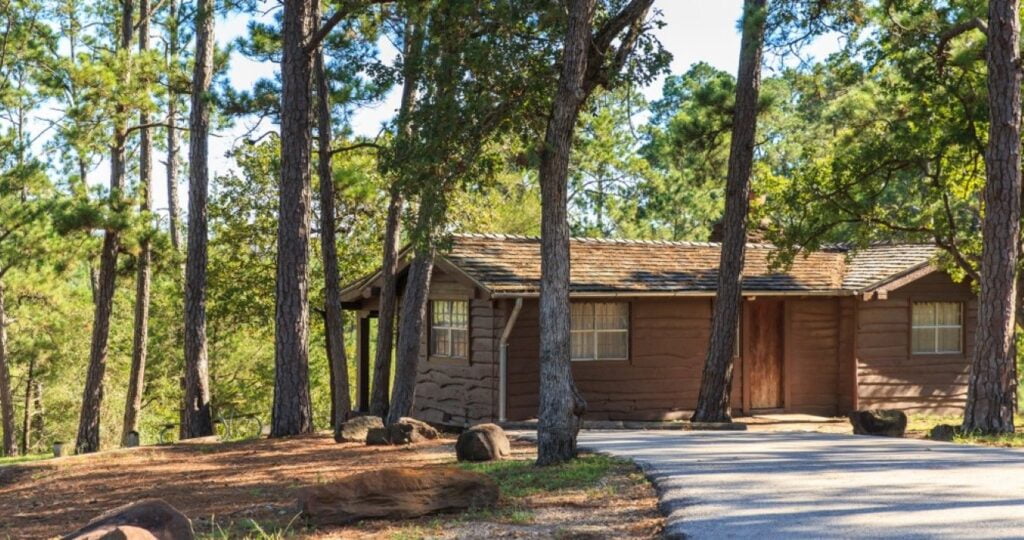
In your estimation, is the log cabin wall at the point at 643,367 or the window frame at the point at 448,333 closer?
the log cabin wall at the point at 643,367

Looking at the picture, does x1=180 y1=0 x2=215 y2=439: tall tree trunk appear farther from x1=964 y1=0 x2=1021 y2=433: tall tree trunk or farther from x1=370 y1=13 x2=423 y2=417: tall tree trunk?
x1=964 y1=0 x2=1021 y2=433: tall tree trunk

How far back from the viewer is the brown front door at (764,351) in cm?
2266

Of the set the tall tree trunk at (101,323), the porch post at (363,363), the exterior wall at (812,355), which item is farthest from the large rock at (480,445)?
the tall tree trunk at (101,323)

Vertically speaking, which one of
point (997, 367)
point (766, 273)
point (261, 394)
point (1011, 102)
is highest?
point (1011, 102)

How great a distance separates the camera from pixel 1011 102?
1597 cm

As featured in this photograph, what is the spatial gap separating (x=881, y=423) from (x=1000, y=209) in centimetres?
367

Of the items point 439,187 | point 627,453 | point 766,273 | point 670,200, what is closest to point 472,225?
point 766,273

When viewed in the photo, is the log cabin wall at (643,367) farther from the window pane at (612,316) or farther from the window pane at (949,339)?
the window pane at (949,339)

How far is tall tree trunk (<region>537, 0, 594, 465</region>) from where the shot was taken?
1169cm

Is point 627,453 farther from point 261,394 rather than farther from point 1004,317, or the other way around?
point 261,394

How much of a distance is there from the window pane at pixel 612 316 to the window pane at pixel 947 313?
7532mm

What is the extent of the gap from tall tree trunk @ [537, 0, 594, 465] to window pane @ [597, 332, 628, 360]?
363 inches

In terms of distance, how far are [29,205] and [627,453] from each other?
65.5 feet

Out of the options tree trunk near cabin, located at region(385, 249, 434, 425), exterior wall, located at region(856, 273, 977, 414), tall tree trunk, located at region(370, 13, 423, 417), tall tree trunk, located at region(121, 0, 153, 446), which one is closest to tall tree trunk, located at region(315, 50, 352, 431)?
tall tree trunk, located at region(370, 13, 423, 417)
